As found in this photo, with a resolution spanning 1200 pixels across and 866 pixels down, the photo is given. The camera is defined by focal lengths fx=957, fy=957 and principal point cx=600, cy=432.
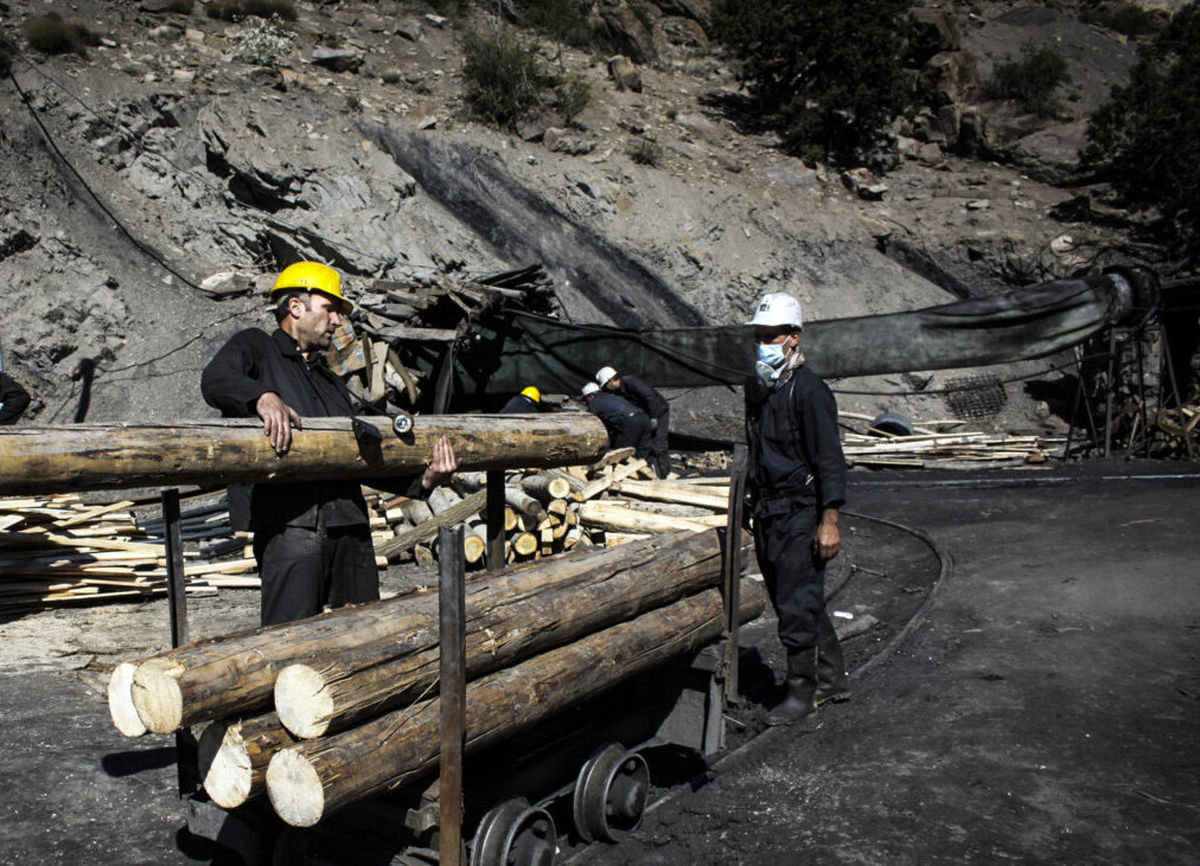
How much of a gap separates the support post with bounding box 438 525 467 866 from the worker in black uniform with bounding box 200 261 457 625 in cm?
116

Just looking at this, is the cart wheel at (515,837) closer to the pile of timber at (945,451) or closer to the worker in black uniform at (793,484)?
the worker in black uniform at (793,484)

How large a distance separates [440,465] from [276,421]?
86cm

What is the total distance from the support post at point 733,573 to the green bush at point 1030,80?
1179 inches

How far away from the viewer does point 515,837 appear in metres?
3.71

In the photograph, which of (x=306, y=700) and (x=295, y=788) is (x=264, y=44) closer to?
(x=306, y=700)

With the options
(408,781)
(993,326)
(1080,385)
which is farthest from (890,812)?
(1080,385)

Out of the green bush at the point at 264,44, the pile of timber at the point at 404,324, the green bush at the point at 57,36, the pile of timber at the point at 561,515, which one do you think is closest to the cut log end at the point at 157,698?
the pile of timber at the point at 561,515

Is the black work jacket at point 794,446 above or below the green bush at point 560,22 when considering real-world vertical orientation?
below

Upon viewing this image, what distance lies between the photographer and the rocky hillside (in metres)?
16.2

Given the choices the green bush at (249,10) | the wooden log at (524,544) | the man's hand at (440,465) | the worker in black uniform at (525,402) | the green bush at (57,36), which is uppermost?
the green bush at (249,10)

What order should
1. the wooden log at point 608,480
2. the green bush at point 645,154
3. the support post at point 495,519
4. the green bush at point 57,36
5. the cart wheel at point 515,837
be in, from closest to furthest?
1. the cart wheel at point 515,837
2. the support post at point 495,519
3. the wooden log at point 608,480
4. the green bush at point 57,36
5. the green bush at point 645,154

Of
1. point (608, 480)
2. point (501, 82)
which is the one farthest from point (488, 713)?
point (501, 82)

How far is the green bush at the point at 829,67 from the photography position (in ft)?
88.7

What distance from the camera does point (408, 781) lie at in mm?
3168
